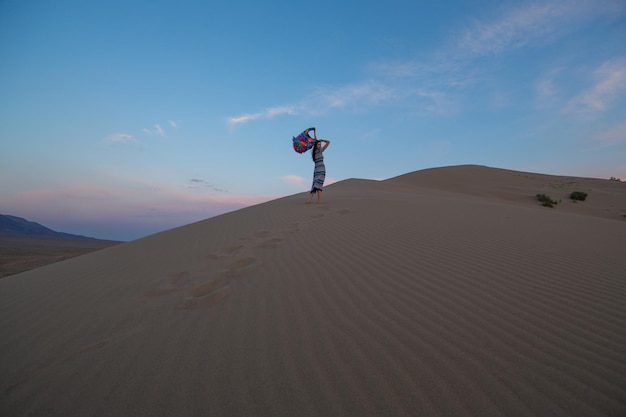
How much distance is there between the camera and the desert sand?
5.66 ft

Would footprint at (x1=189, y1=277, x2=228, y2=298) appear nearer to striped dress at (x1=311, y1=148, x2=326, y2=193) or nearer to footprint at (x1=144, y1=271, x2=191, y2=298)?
footprint at (x1=144, y1=271, x2=191, y2=298)

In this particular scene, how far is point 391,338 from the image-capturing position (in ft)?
7.22

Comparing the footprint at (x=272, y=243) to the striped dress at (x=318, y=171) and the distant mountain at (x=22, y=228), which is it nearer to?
the striped dress at (x=318, y=171)

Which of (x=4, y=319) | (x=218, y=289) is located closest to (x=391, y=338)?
(x=218, y=289)

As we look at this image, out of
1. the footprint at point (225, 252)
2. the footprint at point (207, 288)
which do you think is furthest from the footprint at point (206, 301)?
the footprint at point (225, 252)

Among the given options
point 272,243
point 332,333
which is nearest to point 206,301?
point 332,333

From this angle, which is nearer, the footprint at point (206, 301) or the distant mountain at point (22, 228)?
the footprint at point (206, 301)

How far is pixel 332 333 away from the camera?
7.54 ft

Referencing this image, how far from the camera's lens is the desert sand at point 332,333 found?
173 cm

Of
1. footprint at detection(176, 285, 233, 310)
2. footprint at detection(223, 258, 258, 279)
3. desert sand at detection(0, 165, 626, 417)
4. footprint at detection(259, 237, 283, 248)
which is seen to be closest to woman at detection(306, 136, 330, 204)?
footprint at detection(259, 237, 283, 248)

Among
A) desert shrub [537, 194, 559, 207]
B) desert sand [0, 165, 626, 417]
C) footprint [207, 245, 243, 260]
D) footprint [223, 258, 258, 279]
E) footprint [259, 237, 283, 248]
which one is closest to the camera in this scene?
desert sand [0, 165, 626, 417]

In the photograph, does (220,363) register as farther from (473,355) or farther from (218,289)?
(473,355)

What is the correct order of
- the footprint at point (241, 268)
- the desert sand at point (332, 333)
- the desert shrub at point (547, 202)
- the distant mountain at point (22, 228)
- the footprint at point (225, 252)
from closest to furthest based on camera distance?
the desert sand at point (332, 333), the footprint at point (241, 268), the footprint at point (225, 252), the desert shrub at point (547, 202), the distant mountain at point (22, 228)

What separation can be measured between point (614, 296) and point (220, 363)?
367 cm
